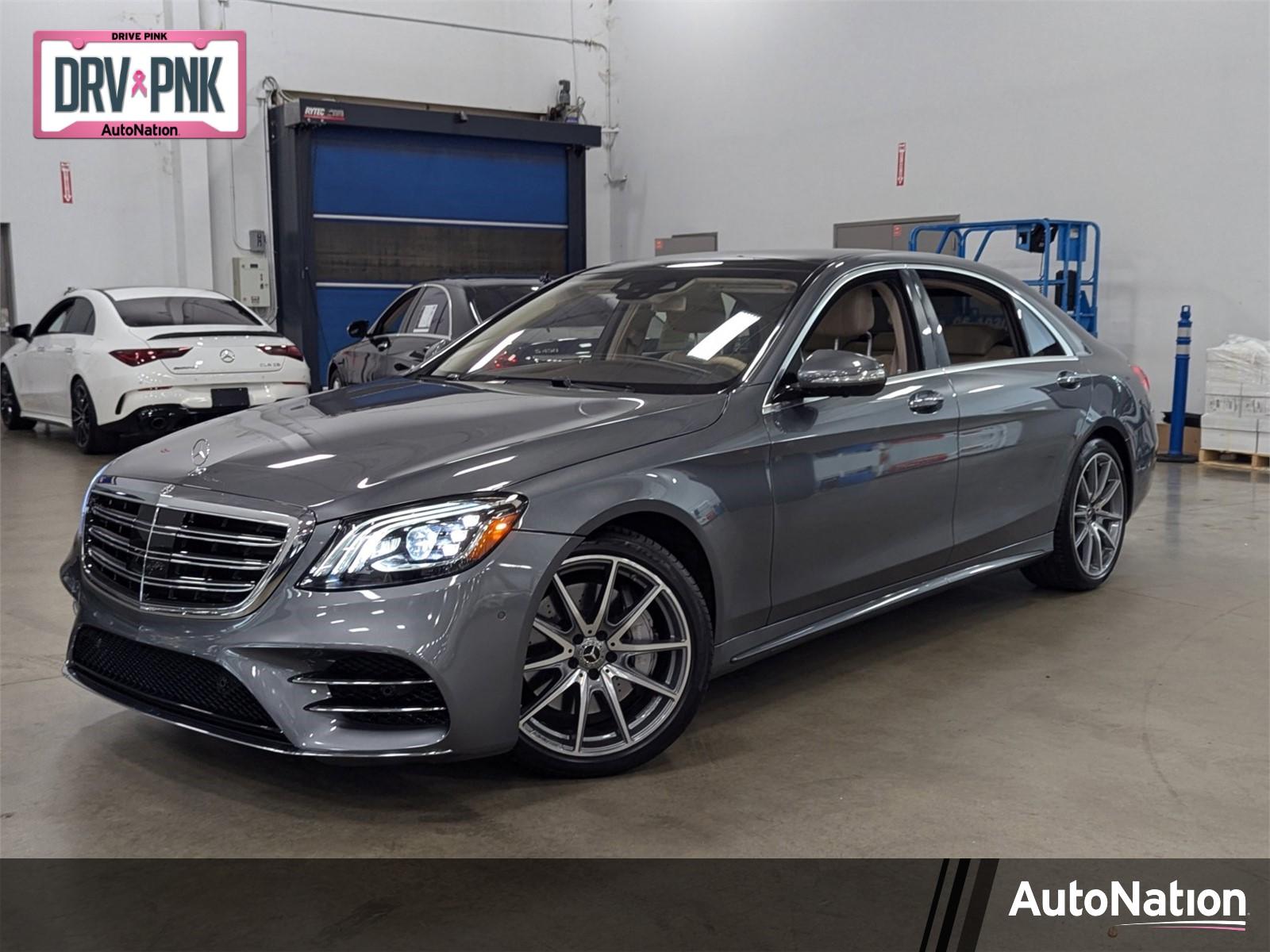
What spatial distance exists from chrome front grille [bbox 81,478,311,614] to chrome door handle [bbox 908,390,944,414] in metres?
2.02

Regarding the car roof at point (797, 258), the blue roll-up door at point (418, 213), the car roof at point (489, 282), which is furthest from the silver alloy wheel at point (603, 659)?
the blue roll-up door at point (418, 213)

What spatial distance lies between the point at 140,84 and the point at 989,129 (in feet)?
30.7

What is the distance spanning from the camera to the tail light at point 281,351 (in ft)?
30.6

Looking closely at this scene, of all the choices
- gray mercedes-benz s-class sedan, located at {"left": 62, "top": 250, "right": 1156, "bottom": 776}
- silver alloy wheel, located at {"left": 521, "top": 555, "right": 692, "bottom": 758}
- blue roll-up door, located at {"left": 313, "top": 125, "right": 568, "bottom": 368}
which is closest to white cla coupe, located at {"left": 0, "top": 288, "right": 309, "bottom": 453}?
blue roll-up door, located at {"left": 313, "top": 125, "right": 568, "bottom": 368}

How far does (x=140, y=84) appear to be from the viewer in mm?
14125

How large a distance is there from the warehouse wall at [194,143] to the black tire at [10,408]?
98.7 inches

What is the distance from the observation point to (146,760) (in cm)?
328

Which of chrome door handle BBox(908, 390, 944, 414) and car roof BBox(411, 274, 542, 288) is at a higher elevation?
car roof BBox(411, 274, 542, 288)

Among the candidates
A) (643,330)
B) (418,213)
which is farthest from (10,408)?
(643,330)

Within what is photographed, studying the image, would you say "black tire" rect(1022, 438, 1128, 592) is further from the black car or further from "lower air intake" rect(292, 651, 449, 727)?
the black car

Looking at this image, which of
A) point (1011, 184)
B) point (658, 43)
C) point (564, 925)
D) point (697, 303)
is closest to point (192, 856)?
point (564, 925)

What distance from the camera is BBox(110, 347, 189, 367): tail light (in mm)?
8898

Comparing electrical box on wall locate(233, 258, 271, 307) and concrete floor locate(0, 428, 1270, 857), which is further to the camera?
electrical box on wall locate(233, 258, 271, 307)

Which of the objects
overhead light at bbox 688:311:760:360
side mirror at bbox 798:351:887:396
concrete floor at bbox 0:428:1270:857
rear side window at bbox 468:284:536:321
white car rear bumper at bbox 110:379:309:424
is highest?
rear side window at bbox 468:284:536:321
